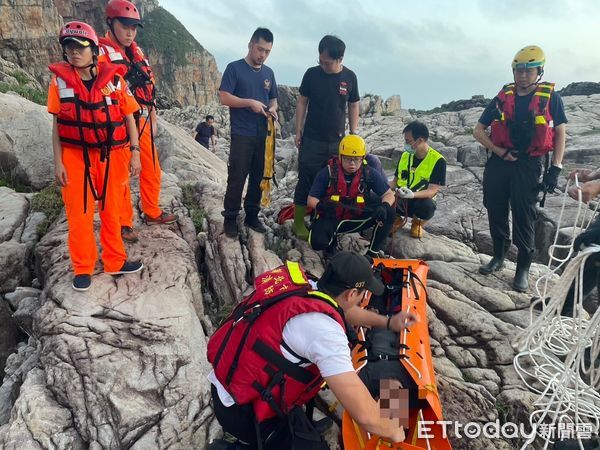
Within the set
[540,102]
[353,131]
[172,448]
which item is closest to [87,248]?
[172,448]

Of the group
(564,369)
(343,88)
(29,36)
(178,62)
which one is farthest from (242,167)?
(178,62)

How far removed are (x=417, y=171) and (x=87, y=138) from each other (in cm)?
505

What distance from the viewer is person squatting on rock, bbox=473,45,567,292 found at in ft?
17.7

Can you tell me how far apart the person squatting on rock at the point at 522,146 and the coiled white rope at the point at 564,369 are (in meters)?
1.36

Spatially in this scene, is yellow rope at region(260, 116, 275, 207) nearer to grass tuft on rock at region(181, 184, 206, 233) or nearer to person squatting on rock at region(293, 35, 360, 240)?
person squatting on rock at region(293, 35, 360, 240)

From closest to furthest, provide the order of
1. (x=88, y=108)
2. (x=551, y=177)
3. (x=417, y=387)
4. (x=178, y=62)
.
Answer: (x=417, y=387) → (x=88, y=108) → (x=551, y=177) → (x=178, y=62)

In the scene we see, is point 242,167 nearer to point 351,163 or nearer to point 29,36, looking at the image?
point 351,163

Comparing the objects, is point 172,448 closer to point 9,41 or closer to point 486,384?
point 486,384

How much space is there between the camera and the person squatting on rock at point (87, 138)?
434 cm

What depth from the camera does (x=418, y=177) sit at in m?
7.04

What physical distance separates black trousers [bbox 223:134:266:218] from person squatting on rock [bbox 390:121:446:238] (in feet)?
7.68

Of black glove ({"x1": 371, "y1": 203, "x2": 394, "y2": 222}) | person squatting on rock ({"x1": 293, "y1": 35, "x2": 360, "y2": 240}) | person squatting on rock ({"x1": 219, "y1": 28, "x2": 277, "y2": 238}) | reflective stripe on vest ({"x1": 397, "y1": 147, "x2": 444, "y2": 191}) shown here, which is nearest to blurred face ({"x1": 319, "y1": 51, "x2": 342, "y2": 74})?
person squatting on rock ({"x1": 293, "y1": 35, "x2": 360, "y2": 240})

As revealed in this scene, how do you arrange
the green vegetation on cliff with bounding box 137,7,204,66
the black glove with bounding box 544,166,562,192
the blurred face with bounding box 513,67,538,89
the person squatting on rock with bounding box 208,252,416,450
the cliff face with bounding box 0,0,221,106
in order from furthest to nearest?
the green vegetation on cliff with bounding box 137,7,204,66
the cliff face with bounding box 0,0,221,106
the black glove with bounding box 544,166,562,192
the blurred face with bounding box 513,67,538,89
the person squatting on rock with bounding box 208,252,416,450

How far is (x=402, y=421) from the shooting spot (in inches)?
120
